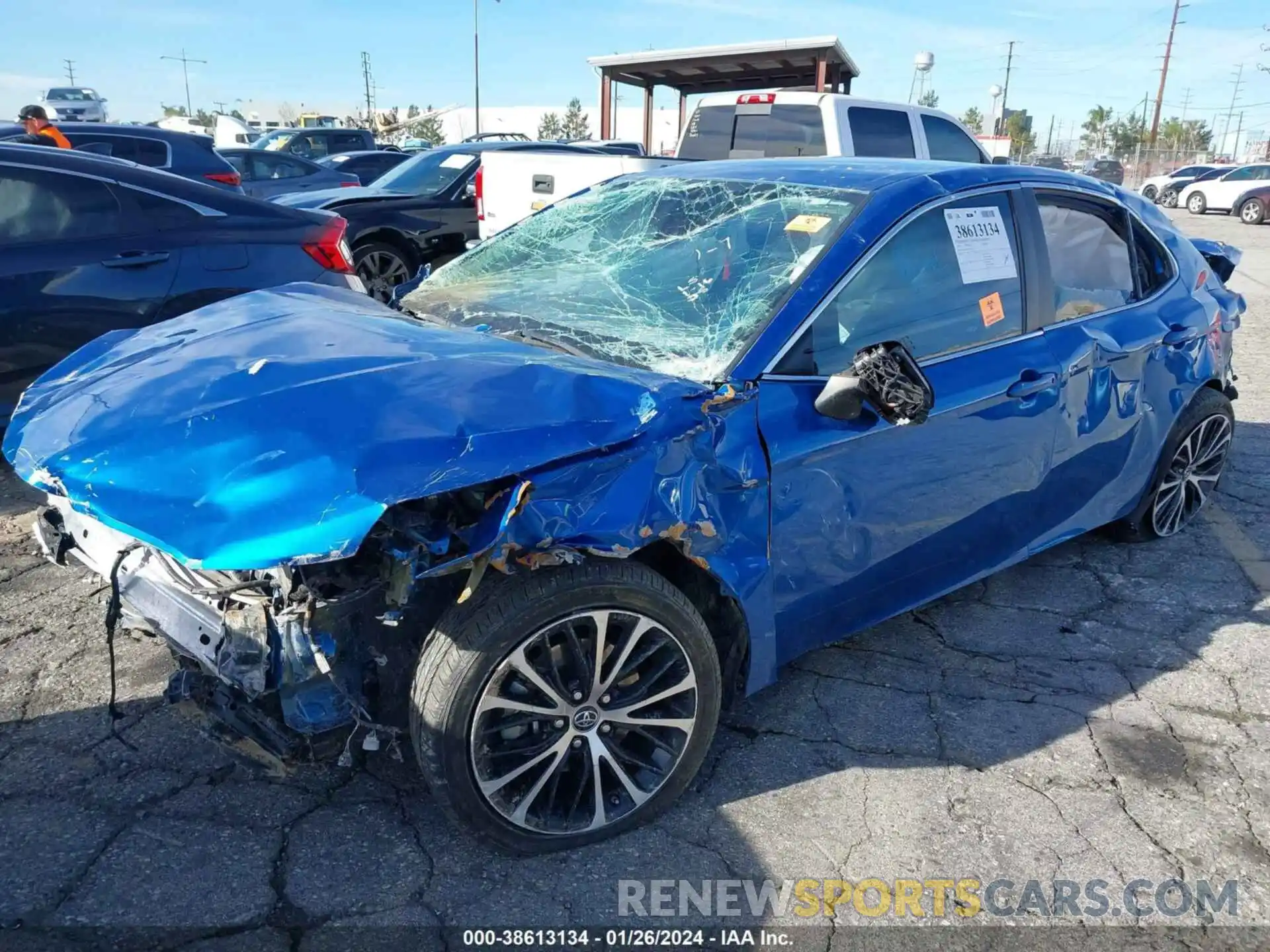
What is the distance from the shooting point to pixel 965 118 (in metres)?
75.0

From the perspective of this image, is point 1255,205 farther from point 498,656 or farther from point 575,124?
point 575,124

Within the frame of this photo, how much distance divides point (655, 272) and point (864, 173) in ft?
2.62

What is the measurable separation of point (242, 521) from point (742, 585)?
4.16ft

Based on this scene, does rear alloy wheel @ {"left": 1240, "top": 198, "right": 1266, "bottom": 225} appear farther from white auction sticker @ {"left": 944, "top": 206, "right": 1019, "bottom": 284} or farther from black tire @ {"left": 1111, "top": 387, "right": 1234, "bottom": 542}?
white auction sticker @ {"left": 944, "top": 206, "right": 1019, "bottom": 284}

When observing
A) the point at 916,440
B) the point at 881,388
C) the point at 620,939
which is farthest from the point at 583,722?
the point at 916,440

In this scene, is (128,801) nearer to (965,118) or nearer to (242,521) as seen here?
(242,521)

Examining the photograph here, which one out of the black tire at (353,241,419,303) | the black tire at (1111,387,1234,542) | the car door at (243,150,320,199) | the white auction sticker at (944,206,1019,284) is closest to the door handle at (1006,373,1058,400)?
the white auction sticker at (944,206,1019,284)

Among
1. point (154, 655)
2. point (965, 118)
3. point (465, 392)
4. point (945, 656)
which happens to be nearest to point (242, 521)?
point (465, 392)

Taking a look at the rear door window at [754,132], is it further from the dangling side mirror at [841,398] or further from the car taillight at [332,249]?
the dangling side mirror at [841,398]

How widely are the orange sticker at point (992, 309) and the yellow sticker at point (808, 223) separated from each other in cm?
65

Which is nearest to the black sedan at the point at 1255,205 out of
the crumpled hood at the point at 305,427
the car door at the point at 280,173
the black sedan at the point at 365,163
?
the black sedan at the point at 365,163

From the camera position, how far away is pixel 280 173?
46.0 feet

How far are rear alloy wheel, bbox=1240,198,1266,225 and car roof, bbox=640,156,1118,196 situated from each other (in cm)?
2742

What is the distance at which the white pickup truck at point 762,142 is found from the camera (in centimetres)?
782
